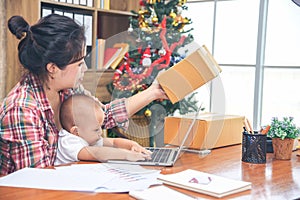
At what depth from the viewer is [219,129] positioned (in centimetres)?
194

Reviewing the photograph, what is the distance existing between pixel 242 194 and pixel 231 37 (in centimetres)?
344

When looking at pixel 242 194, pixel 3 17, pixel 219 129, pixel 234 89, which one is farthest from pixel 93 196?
pixel 234 89

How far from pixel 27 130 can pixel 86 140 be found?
0.24 m

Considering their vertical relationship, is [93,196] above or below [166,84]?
below

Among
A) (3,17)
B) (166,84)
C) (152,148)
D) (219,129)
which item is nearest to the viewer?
(166,84)

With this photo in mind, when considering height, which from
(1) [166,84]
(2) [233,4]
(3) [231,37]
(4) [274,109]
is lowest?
(4) [274,109]

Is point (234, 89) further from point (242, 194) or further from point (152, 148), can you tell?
point (242, 194)

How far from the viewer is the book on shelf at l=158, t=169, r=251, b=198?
1.23 m

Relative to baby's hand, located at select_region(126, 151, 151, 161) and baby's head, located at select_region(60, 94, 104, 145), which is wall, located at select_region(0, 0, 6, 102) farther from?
baby's hand, located at select_region(126, 151, 151, 161)

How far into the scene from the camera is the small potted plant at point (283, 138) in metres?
1.73

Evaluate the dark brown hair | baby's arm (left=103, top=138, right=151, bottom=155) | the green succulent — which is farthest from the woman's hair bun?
the green succulent

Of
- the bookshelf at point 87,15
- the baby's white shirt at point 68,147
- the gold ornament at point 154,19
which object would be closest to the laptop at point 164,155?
the baby's white shirt at point 68,147

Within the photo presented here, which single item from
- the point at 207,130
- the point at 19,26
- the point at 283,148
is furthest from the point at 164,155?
the point at 19,26

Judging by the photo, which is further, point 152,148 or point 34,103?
point 152,148
